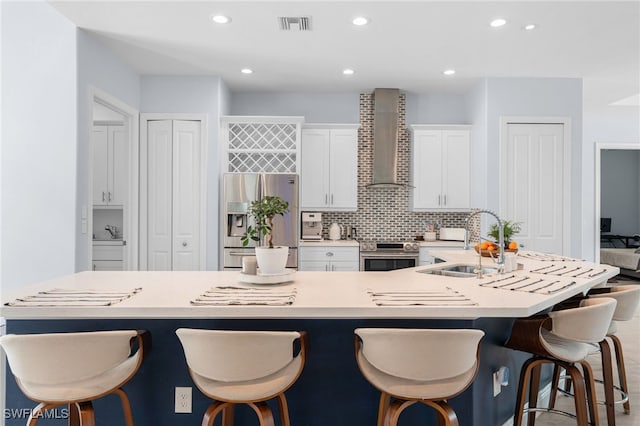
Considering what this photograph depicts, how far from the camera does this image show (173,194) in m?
5.13

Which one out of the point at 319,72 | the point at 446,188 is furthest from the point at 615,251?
the point at 319,72

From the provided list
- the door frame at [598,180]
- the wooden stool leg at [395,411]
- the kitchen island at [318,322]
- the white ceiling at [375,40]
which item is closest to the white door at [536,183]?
the white ceiling at [375,40]

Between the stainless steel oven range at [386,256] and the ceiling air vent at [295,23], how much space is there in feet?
8.37

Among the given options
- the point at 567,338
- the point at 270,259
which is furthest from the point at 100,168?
the point at 567,338

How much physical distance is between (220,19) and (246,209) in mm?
2147

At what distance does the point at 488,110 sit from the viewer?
5.17 m

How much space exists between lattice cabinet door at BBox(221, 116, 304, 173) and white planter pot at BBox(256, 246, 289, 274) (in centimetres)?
307

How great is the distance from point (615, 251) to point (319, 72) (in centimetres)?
716

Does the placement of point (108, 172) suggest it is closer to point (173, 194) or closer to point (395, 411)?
point (173, 194)

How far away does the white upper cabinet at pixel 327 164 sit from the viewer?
5605mm

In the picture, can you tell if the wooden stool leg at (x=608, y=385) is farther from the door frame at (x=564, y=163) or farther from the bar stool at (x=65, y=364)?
the door frame at (x=564, y=163)

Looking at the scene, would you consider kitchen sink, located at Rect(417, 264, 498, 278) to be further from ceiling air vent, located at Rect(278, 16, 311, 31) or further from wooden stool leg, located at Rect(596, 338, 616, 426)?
ceiling air vent, located at Rect(278, 16, 311, 31)


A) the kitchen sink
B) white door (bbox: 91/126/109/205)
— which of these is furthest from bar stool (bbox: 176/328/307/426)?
white door (bbox: 91/126/109/205)

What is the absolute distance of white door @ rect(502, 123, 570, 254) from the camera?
523 centimetres
